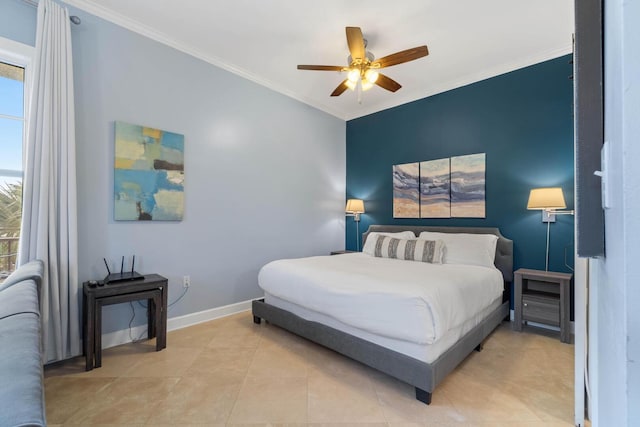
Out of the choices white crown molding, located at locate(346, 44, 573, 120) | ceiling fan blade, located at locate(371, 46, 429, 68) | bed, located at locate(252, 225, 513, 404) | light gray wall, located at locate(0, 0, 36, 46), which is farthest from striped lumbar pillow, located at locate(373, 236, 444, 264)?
light gray wall, located at locate(0, 0, 36, 46)

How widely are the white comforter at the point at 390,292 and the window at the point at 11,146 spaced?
2.09 meters

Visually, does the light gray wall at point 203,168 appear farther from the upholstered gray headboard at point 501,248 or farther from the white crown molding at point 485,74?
the upholstered gray headboard at point 501,248

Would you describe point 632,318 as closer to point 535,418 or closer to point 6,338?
point 6,338

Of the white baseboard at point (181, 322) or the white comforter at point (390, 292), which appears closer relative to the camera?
the white comforter at point (390, 292)

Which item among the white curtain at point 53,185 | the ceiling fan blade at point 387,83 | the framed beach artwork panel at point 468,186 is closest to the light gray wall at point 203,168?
the white curtain at point 53,185

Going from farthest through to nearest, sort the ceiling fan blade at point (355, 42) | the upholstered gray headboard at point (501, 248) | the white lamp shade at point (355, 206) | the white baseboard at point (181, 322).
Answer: the white lamp shade at point (355, 206)
the upholstered gray headboard at point (501, 248)
the white baseboard at point (181, 322)
the ceiling fan blade at point (355, 42)

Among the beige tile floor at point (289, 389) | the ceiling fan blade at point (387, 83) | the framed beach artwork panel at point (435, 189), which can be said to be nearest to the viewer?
the beige tile floor at point (289, 389)

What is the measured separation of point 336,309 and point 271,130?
2747 millimetres

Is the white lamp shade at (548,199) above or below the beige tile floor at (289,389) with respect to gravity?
above

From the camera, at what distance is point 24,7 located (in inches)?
90.6

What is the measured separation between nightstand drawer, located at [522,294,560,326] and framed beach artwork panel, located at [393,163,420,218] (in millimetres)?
1704

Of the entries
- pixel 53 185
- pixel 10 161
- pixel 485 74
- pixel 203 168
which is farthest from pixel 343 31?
pixel 10 161

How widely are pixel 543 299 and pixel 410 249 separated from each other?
1406mm

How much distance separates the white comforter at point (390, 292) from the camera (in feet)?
6.34
